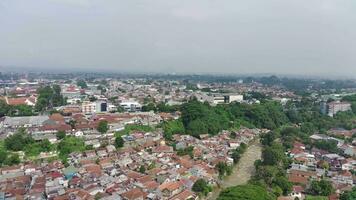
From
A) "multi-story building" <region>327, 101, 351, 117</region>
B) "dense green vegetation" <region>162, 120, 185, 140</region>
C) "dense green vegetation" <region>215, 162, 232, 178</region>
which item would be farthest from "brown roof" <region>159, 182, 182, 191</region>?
"multi-story building" <region>327, 101, 351, 117</region>

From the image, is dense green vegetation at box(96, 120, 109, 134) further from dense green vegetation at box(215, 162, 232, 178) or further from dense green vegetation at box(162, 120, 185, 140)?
dense green vegetation at box(215, 162, 232, 178)

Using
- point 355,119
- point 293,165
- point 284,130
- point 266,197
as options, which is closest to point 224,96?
point 355,119

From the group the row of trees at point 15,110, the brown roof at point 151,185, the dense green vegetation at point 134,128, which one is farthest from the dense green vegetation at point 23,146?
the row of trees at point 15,110

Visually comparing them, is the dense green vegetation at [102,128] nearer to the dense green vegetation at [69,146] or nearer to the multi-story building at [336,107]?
the dense green vegetation at [69,146]

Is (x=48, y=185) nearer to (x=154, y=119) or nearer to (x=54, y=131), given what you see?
(x=54, y=131)

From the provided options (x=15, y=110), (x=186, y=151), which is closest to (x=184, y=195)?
(x=186, y=151)

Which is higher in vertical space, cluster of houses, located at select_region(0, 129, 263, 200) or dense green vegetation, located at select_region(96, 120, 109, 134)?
dense green vegetation, located at select_region(96, 120, 109, 134)
